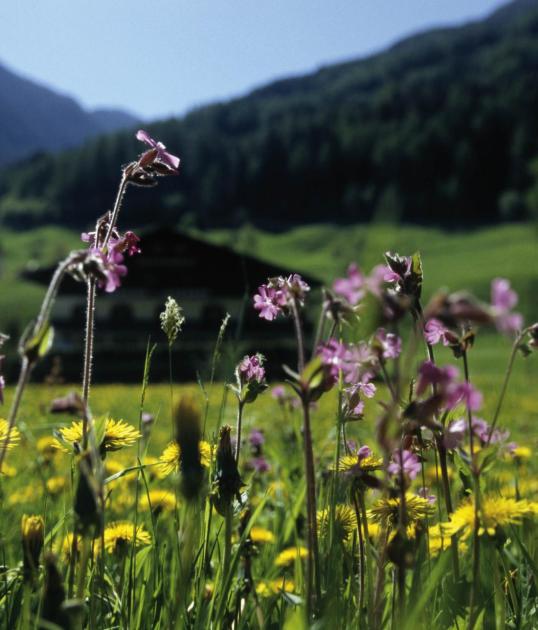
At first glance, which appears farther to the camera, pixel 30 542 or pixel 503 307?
pixel 30 542

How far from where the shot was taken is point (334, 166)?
96625 mm

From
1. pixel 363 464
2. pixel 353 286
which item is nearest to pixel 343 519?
pixel 363 464

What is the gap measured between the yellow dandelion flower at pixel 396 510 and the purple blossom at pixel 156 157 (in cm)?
69

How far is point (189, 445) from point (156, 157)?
689mm

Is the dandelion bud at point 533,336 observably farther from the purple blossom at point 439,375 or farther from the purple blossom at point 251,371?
the purple blossom at point 251,371

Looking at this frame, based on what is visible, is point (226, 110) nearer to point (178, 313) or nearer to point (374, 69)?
point (374, 69)

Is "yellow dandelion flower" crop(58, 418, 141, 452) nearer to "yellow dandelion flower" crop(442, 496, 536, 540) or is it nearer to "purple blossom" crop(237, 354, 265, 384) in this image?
"purple blossom" crop(237, 354, 265, 384)

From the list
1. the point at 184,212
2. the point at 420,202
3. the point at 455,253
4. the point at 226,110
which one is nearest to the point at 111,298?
the point at 455,253

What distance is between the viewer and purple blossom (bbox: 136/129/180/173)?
4.33 ft

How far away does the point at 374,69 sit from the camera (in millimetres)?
160250

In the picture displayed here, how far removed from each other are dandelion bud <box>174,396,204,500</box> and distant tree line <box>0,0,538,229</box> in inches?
3187

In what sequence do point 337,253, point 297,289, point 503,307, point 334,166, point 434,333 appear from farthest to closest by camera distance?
point 334,166 → point 337,253 → point 434,333 → point 297,289 → point 503,307

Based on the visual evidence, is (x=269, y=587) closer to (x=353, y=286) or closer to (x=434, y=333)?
(x=434, y=333)

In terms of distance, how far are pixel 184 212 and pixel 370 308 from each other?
9824 centimetres
